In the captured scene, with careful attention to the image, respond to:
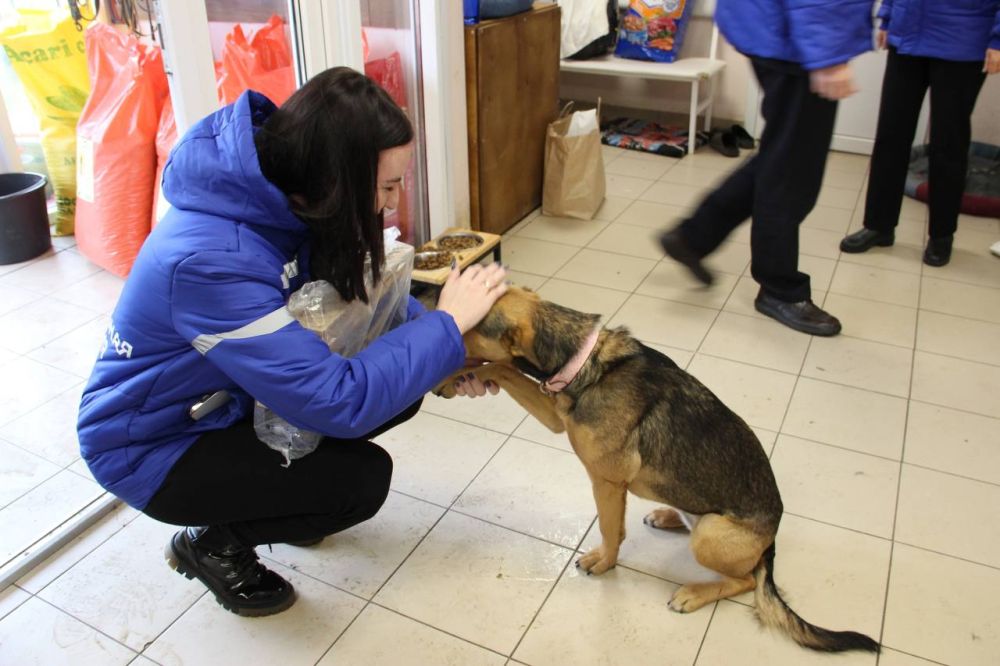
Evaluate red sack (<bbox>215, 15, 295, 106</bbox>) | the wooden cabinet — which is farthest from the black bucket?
the wooden cabinet

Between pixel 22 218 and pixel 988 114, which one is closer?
pixel 22 218

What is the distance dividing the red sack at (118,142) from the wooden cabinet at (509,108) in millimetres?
1440

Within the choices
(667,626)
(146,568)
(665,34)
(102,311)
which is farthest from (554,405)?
(665,34)

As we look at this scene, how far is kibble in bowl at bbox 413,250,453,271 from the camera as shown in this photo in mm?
3406

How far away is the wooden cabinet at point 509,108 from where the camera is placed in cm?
380

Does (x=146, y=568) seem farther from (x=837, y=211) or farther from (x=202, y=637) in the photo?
A: (x=837, y=211)

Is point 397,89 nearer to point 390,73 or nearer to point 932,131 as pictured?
point 390,73

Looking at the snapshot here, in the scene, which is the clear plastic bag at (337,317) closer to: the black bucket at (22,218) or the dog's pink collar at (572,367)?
the dog's pink collar at (572,367)

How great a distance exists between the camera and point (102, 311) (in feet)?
11.4

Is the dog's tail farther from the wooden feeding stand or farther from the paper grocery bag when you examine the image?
the paper grocery bag

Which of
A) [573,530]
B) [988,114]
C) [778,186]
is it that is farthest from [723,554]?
[988,114]

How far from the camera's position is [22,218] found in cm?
386

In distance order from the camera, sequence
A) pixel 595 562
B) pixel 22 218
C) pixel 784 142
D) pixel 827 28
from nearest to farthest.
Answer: pixel 595 562 → pixel 827 28 → pixel 784 142 → pixel 22 218

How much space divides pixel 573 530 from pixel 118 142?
8.80 feet
